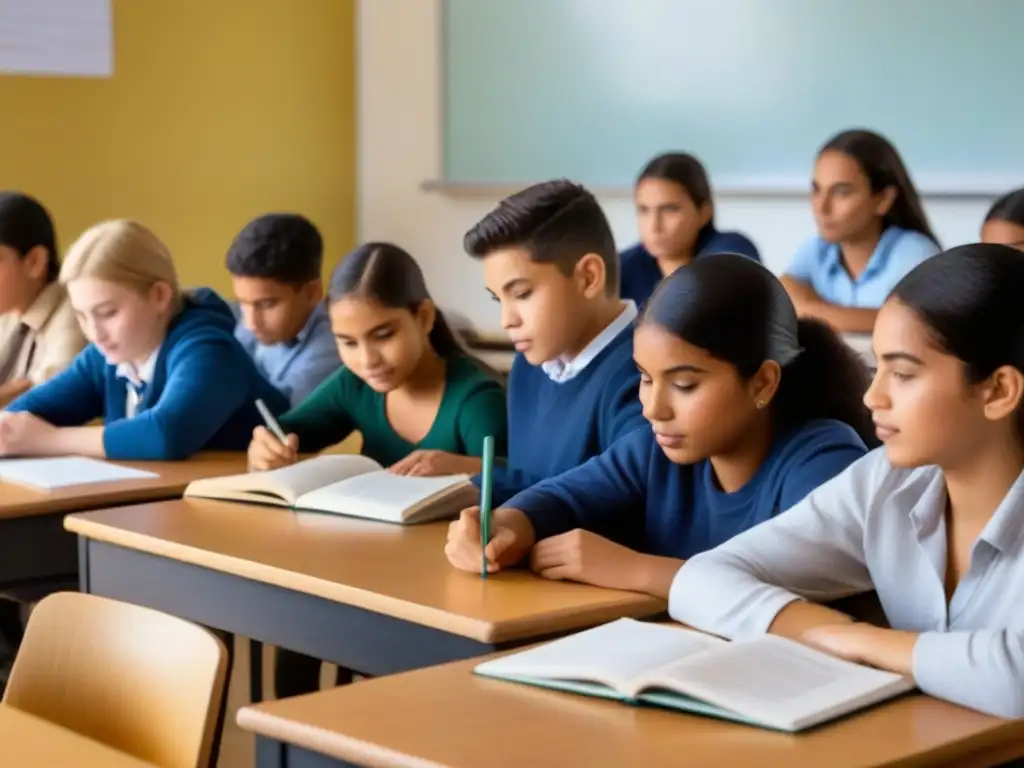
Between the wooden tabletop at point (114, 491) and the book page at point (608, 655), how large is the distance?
1.22 metres

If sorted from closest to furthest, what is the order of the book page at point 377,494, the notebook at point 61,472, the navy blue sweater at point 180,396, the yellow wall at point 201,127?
the book page at point 377,494, the notebook at point 61,472, the navy blue sweater at point 180,396, the yellow wall at point 201,127

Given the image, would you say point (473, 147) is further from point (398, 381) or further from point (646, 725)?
point (646, 725)

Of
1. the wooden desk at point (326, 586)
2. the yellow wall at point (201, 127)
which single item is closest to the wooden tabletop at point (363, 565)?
the wooden desk at point (326, 586)

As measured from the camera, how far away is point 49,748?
1.51 m

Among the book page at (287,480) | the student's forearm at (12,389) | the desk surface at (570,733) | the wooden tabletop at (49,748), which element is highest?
the desk surface at (570,733)

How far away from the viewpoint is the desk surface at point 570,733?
126 centimetres

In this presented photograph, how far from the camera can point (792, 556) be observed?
173cm

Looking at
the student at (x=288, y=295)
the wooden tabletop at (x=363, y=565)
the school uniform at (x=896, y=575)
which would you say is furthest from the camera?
the student at (x=288, y=295)

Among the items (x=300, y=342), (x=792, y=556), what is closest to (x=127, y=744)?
(x=792, y=556)

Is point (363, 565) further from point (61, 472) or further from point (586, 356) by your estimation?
point (61, 472)

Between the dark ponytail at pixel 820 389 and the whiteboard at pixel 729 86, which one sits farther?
the whiteboard at pixel 729 86

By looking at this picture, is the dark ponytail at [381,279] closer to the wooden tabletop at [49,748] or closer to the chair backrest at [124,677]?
the chair backrest at [124,677]

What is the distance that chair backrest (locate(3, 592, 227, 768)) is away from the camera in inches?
60.7

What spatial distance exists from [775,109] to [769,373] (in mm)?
3062
